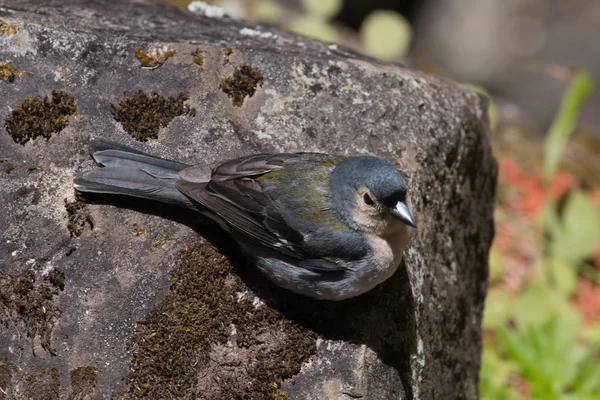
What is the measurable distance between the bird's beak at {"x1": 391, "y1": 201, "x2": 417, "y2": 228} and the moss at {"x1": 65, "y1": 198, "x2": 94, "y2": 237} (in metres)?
1.69

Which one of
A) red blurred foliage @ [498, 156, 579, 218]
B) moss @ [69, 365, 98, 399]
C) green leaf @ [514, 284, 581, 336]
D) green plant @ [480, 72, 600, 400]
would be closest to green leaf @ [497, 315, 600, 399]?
green plant @ [480, 72, 600, 400]

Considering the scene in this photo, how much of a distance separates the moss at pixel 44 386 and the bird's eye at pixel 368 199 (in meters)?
1.86

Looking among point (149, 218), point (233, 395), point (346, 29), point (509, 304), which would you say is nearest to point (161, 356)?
point (233, 395)

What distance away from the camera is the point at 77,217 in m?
4.06

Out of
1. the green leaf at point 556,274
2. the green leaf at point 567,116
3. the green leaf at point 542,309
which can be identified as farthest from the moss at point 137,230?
the green leaf at point 567,116

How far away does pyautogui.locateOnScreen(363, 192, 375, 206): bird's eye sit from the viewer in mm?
3883

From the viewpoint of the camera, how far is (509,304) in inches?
279

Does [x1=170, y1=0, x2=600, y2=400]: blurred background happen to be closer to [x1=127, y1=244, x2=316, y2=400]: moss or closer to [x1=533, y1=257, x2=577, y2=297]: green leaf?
[x1=533, y1=257, x2=577, y2=297]: green leaf

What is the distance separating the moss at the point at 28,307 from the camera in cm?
382

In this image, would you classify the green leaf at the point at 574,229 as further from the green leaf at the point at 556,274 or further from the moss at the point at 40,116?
the moss at the point at 40,116

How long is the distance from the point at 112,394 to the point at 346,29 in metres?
7.37

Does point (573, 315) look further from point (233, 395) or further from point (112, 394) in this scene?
point (112, 394)

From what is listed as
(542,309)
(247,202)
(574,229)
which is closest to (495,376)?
(542,309)

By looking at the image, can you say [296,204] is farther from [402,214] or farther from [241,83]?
[241,83]
